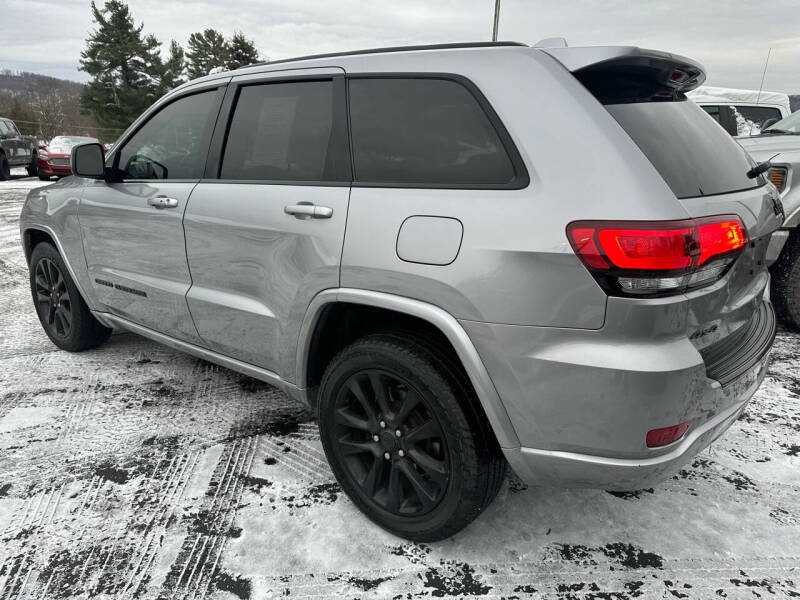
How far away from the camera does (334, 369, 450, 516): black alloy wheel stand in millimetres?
1970

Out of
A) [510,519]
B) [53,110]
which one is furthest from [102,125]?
[510,519]

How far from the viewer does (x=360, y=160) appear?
6.94 ft

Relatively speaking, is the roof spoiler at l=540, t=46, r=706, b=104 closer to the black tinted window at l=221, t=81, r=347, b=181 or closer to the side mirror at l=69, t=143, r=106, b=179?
the black tinted window at l=221, t=81, r=347, b=181

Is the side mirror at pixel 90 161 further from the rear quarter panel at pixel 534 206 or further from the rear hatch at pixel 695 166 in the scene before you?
the rear hatch at pixel 695 166

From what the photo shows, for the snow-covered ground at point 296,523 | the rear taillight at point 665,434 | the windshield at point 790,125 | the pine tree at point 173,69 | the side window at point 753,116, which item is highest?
the pine tree at point 173,69

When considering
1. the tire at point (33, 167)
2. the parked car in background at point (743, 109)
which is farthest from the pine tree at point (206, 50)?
the parked car in background at point (743, 109)

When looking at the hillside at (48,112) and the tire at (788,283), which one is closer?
the tire at (788,283)

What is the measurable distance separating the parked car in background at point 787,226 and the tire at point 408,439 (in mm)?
3066

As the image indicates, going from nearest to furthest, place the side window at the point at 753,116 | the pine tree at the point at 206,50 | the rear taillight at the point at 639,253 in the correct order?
the rear taillight at the point at 639,253
the side window at the point at 753,116
the pine tree at the point at 206,50

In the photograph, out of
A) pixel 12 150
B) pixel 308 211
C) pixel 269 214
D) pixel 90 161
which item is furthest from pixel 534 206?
pixel 12 150

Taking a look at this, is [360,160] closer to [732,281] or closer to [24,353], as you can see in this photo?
[732,281]

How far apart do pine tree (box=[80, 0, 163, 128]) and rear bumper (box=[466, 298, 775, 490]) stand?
146 ft

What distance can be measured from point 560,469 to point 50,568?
1836 millimetres

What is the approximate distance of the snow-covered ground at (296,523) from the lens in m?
1.94
